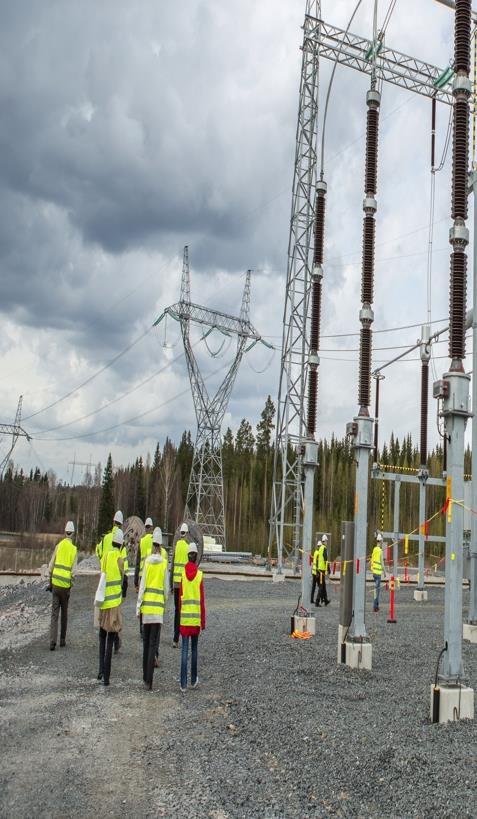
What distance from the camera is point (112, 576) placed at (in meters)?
10.8

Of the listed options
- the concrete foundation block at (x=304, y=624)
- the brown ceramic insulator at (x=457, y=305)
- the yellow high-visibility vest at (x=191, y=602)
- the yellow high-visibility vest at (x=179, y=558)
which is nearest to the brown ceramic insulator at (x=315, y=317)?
the yellow high-visibility vest at (x=179, y=558)

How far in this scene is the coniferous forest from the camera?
7462 centimetres

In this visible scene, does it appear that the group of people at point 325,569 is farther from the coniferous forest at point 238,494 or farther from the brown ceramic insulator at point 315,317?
the coniferous forest at point 238,494

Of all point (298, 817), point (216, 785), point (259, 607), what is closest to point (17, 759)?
point (216, 785)

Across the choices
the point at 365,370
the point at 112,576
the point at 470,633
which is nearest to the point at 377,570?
the point at 470,633

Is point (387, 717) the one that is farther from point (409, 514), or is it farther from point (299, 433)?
point (409, 514)

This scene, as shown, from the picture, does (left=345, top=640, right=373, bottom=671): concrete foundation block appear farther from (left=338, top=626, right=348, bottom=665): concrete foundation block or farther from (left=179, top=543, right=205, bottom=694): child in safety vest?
(left=179, top=543, right=205, bottom=694): child in safety vest

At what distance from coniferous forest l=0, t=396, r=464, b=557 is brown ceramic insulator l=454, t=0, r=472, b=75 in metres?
57.5

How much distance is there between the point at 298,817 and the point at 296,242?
29.3 metres

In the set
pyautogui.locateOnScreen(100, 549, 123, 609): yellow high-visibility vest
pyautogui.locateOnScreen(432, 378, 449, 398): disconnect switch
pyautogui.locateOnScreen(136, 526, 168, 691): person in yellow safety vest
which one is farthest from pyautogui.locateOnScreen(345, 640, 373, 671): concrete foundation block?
pyautogui.locateOnScreen(432, 378, 449, 398): disconnect switch

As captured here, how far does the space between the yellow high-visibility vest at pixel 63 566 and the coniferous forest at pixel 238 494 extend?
53001 millimetres

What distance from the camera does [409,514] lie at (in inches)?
2864

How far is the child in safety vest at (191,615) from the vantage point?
995 cm

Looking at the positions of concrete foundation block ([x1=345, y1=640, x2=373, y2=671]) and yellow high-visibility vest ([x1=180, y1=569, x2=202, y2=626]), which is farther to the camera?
concrete foundation block ([x1=345, y1=640, x2=373, y2=671])
